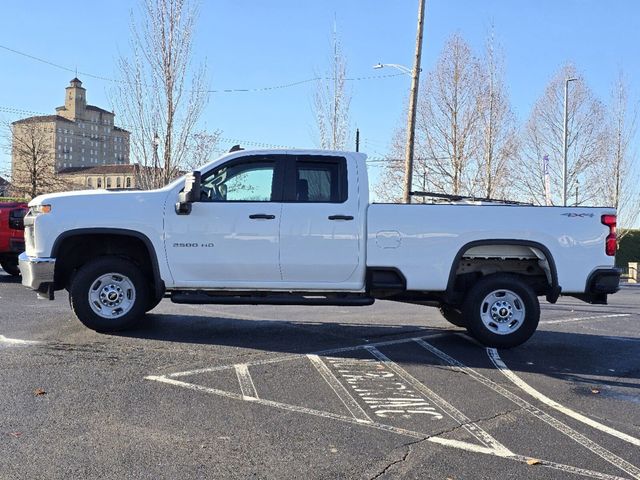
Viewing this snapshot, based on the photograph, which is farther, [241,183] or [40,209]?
[241,183]

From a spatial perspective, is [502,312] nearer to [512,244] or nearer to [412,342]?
[512,244]

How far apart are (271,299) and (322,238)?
91 centimetres

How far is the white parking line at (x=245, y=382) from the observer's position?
16.3ft

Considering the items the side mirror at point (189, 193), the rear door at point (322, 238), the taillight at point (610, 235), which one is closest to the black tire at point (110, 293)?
the side mirror at point (189, 193)

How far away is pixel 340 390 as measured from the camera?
5.21 meters

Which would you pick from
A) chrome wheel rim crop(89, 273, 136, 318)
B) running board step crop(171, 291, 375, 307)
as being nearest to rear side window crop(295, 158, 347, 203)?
running board step crop(171, 291, 375, 307)

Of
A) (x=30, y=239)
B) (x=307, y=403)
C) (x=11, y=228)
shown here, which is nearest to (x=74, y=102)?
(x=11, y=228)

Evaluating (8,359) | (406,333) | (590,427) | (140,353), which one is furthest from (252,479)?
(406,333)

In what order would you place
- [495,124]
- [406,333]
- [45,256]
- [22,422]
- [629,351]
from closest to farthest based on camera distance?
[22,422] → [45,256] → [629,351] → [406,333] → [495,124]

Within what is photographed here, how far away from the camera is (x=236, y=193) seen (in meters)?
7.07

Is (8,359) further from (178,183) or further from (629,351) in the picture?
(629,351)

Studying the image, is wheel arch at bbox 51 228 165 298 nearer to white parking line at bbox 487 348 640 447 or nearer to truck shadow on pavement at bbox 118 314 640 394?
truck shadow on pavement at bbox 118 314 640 394

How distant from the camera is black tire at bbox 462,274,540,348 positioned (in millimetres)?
7020

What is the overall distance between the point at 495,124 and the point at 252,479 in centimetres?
2545
